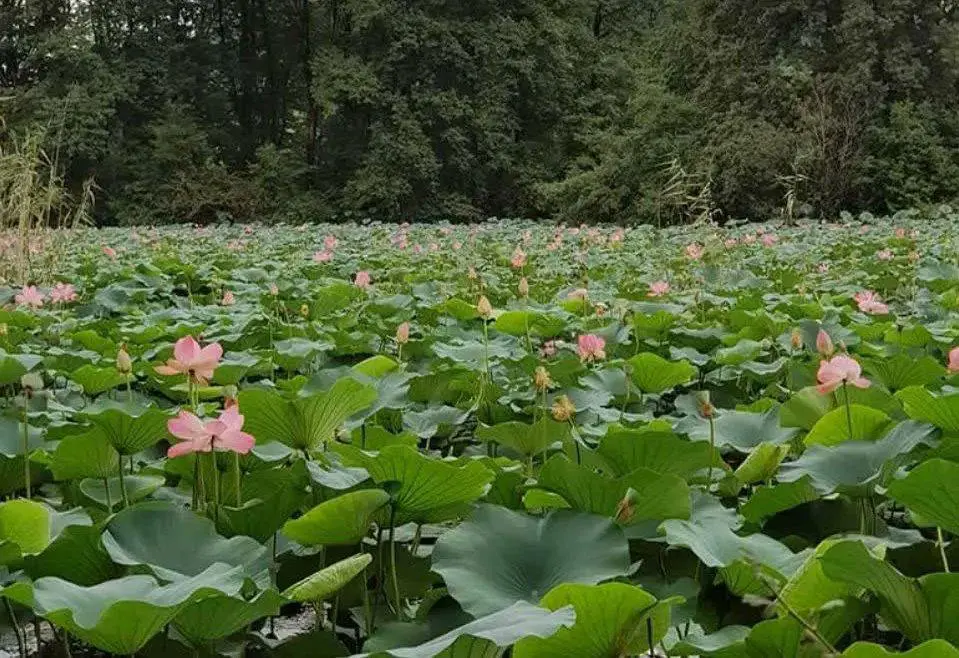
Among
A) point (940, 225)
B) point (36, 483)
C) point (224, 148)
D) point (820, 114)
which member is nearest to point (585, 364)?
point (36, 483)

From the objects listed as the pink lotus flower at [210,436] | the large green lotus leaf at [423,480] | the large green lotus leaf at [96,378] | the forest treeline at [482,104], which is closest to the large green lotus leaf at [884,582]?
the large green lotus leaf at [423,480]

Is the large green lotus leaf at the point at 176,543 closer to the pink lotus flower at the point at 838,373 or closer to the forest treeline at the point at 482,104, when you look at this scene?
the pink lotus flower at the point at 838,373

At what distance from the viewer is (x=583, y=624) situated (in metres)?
0.68

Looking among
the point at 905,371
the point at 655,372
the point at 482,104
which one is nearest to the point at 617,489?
the point at 655,372

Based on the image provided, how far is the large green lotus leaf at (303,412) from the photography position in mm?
Answer: 1137

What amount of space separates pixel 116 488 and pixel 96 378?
57 centimetres

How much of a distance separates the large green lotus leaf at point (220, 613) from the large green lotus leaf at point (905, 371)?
125 cm

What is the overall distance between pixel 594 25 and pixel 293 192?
912 cm

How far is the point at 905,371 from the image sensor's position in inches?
66.2

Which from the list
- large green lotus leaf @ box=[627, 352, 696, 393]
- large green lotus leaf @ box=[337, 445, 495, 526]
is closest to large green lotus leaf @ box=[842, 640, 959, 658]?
large green lotus leaf @ box=[337, 445, 495, 526]

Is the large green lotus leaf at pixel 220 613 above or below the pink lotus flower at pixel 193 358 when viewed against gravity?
below

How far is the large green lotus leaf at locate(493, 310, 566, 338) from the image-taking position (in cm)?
220

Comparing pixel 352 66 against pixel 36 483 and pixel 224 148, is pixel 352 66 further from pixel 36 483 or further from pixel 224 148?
pixel 36 483

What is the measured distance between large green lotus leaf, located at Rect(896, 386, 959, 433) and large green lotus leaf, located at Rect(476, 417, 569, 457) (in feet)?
1.30
